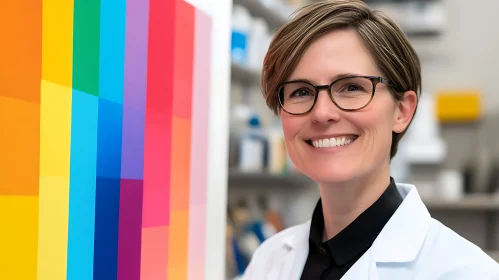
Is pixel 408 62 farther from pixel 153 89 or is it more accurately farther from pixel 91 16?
pixel 91 16

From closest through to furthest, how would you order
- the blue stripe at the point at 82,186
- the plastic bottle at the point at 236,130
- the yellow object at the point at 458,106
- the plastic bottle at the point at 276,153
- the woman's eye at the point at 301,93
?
the blue stripe at the point at 82,186, the woman's eye at the point at 301,93, the plastic bottle at the point at 236,130, the plastic bottle at the point at 276,153, the yellow object at the point at 458,106

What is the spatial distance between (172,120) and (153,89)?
0.09m

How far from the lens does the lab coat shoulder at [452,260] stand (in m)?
0.97

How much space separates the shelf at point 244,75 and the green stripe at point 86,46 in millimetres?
1592

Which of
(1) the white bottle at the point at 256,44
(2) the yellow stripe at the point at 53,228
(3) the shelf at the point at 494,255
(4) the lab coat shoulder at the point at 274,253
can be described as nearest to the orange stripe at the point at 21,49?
(2) the yellow stripe at the point at 53,228

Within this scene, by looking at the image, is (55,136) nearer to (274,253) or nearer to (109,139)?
(109,139)

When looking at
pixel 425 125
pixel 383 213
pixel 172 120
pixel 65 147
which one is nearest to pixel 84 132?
pixel 65 147

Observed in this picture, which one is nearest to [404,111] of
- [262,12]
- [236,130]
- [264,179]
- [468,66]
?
[236,130]

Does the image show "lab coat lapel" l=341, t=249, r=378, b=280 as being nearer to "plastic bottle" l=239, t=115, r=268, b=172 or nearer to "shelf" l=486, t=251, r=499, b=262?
"plastic bottle" l=239, t=115, r=268, b=172

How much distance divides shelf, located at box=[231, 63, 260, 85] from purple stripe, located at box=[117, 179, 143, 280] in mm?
1524

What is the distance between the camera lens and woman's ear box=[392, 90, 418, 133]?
1.12 m

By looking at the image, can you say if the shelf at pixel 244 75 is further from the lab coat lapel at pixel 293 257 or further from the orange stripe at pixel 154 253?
the orange stripe at pixel 154 253

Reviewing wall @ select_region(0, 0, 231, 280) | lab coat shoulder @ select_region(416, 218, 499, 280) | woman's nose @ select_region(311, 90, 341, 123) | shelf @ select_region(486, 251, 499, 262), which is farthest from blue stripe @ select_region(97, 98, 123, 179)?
shelf @ select_region(486, 251, 499, 262)

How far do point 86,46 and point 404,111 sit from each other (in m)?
0.69
